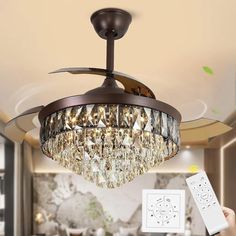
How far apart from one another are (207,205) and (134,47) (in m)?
1.44

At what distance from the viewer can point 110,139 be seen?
2.01m

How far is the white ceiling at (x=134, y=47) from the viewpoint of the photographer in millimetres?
2268

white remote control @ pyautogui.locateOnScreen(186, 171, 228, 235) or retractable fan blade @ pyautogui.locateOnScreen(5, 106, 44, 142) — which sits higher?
retractable fan blade @ pyautogui.locateOnScreen(5, 106, 44, 142)

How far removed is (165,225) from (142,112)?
0.48m

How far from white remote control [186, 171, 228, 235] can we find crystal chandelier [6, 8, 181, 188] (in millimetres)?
372

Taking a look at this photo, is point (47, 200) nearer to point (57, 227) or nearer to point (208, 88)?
point (57, 227)

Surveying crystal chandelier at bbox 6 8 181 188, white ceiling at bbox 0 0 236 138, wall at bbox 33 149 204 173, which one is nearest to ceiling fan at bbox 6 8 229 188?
crystal chandelier at bbox 6 8 181 188

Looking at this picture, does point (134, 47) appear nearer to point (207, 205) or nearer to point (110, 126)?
point (110, 126)

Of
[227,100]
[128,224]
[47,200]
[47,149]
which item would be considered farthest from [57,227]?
[47,149]

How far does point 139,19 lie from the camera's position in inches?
93.1

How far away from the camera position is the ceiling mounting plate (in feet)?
7.36

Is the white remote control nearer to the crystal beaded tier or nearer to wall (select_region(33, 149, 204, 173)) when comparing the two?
the crystal beaded tier

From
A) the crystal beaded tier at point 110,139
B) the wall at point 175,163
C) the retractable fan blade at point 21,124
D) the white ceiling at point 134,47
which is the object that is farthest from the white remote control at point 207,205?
the wall at point 175,163

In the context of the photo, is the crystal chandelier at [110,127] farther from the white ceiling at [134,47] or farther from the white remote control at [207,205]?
the white remote control at [207,205]
